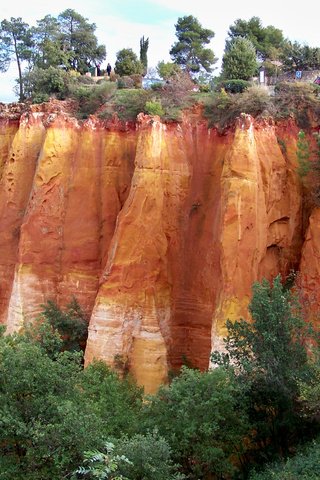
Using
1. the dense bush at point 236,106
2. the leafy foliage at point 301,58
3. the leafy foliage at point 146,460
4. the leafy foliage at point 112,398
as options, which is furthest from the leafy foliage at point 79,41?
the leafy foliage at point 146,460

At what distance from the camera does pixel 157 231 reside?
15328 mm

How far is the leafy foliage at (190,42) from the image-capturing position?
105 ft


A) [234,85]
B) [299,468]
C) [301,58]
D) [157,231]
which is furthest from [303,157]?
[301,58]

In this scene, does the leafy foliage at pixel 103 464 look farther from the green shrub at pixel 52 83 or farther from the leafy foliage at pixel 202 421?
the green shrub at pixel 52 83

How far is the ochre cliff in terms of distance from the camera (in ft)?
46.1

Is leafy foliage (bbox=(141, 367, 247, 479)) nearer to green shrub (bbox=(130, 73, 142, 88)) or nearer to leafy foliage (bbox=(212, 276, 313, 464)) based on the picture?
leafy foliage (bbox=(212, 276, 313, 464))

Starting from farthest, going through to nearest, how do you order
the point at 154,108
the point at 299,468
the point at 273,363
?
the point at 154,108, the point at 273,363, the point at 299,468

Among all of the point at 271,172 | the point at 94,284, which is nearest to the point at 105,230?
→ the point at 94,284

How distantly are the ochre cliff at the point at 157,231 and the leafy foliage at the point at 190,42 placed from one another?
15.4 meters

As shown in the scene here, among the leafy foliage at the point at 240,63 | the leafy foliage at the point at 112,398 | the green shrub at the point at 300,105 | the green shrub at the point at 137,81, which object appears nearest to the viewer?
the leafy foliage at the point at 112,398

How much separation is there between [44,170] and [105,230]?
8.27 ft

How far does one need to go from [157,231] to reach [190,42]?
2056 cm

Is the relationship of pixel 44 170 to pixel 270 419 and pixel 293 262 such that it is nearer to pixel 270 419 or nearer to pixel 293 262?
pixel 293 262

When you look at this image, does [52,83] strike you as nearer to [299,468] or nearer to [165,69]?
[165,69]
